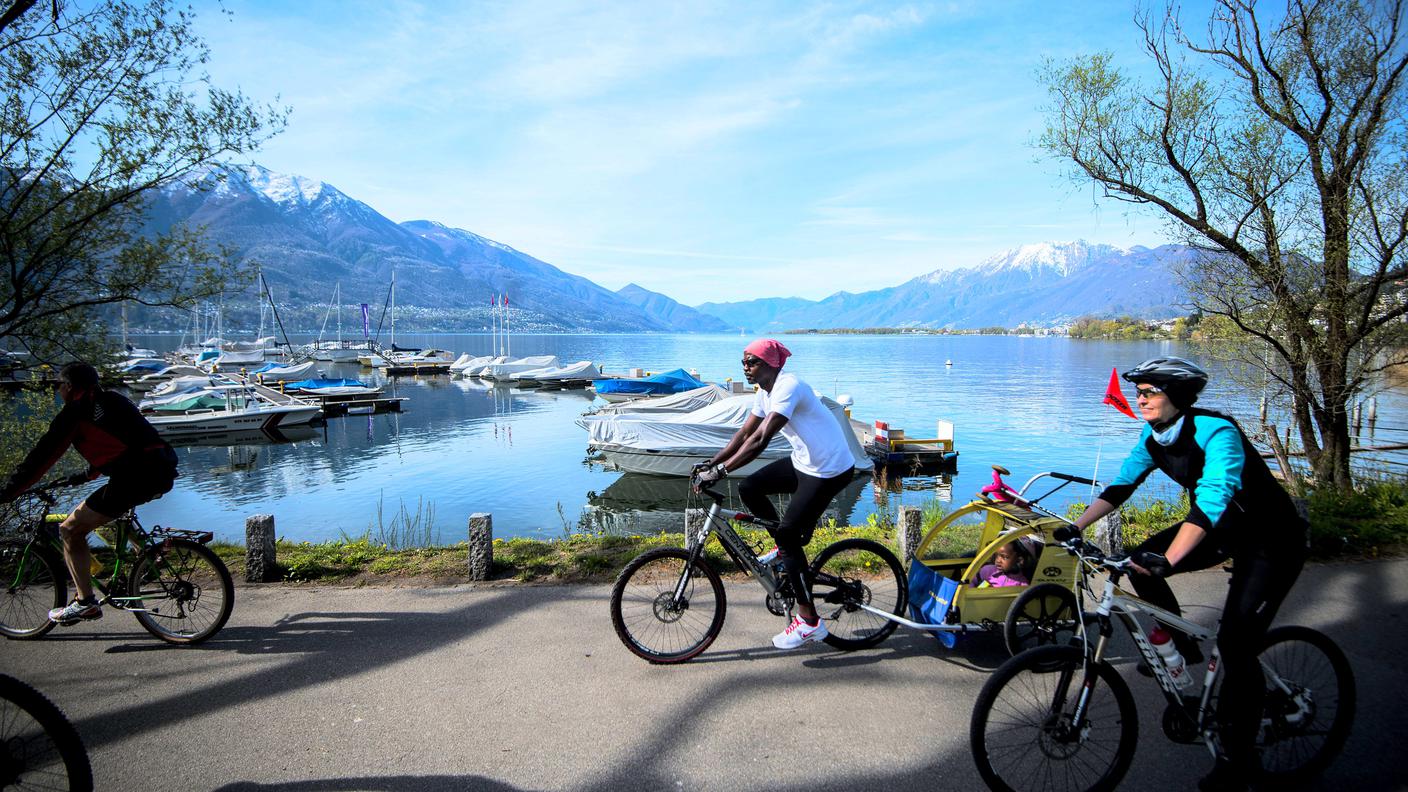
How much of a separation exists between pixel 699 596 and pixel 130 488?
4.25 meters

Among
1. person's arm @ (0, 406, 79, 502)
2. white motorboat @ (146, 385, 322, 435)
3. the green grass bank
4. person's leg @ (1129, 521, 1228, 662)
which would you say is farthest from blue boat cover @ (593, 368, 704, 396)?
person's leg @ (1129, 521, 1228, 662)

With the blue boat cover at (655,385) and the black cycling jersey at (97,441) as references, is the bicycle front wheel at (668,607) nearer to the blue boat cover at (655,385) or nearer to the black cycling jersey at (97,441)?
the black cycling jersey at (97,441)

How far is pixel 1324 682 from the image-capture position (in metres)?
3.51

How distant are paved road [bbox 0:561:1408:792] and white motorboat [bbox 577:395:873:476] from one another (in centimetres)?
1722

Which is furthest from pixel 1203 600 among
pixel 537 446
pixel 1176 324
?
pixel 537 446

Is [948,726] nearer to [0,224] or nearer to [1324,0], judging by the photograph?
[0,224]

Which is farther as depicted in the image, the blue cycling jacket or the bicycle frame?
the bicycle frame

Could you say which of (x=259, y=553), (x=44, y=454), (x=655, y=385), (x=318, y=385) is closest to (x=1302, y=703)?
(x=44, y=454)

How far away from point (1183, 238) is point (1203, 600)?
8024 mm

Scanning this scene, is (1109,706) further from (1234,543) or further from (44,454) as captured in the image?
(44,454)

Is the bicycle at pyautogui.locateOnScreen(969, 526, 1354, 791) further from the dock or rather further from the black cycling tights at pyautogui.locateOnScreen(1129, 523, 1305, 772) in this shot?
the dock

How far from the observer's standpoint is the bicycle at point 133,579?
521 centimetres

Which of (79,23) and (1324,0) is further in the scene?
(1324,0)

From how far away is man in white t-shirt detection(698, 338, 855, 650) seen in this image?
4750mm
